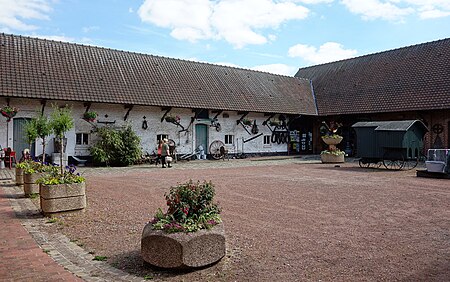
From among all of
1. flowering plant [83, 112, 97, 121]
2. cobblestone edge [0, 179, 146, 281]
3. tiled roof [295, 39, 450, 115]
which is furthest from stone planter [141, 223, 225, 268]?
tiled roof [295, 39, 450, 115]

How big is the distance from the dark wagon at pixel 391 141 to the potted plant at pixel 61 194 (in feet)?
47.2

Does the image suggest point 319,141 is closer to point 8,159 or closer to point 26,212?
point 8,159

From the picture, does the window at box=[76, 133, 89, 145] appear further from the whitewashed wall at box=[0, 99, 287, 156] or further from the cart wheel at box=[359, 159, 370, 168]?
the cart wheel at box=[359, 159, 370, 168]

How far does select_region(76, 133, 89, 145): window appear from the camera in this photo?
19945mm

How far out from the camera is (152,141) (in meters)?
22.1

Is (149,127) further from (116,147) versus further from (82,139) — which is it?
(82,139)

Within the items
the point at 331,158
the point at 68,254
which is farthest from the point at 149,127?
the point at 68,254

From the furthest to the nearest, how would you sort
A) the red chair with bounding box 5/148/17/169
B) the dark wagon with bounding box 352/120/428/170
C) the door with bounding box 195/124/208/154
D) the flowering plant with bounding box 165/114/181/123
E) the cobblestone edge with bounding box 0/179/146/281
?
1. the door with bounding box 195/124/208/154
2. the flowering plant with bounding box 165/114/181/123
3. the dark wagon with bounding box 352/120/428/170
4. the red chair with bounding box 5/148/17/169
5. the cobblestone edge with bounding box 0/179/146/281

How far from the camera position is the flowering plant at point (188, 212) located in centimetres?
476

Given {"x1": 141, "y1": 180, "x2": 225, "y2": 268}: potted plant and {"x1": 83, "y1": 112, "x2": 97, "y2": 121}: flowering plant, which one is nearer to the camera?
{"x1": 141, "y1": 180, "x2": 225, "y2": 268}: potted plant

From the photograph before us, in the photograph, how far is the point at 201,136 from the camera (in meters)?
24.1

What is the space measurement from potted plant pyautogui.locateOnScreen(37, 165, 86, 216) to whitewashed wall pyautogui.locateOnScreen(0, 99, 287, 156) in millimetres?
12206

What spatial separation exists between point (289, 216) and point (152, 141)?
51.0 feet

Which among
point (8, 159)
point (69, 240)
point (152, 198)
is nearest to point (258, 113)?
point (8, 159)
